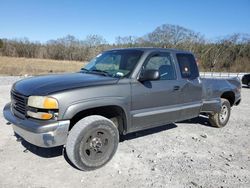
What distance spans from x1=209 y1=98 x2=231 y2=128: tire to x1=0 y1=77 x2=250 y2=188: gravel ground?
617 millimetres

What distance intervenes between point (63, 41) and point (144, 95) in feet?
260

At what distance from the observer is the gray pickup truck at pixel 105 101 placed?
336cm

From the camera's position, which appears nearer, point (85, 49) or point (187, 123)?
point (187, 123)

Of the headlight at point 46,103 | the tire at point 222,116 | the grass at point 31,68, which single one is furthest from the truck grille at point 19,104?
the grass at point 31,68

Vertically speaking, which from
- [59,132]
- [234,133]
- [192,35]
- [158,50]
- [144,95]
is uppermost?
[192,35]

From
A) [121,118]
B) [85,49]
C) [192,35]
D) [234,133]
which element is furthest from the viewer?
[85,49]

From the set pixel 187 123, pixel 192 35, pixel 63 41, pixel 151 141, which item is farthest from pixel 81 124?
pixel 63 41

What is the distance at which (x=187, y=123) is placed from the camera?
6.73 metres

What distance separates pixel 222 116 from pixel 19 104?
16.2 feet

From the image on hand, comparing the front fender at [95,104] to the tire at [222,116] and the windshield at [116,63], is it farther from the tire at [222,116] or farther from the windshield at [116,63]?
the tire at [222,116]

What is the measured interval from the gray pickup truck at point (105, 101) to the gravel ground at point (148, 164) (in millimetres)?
341

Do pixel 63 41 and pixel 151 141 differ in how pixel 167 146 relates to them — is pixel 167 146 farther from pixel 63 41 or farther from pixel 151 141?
pixel 63 41

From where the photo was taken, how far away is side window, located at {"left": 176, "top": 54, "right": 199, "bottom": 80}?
5.04 metres

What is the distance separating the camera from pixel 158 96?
14.4 ft
